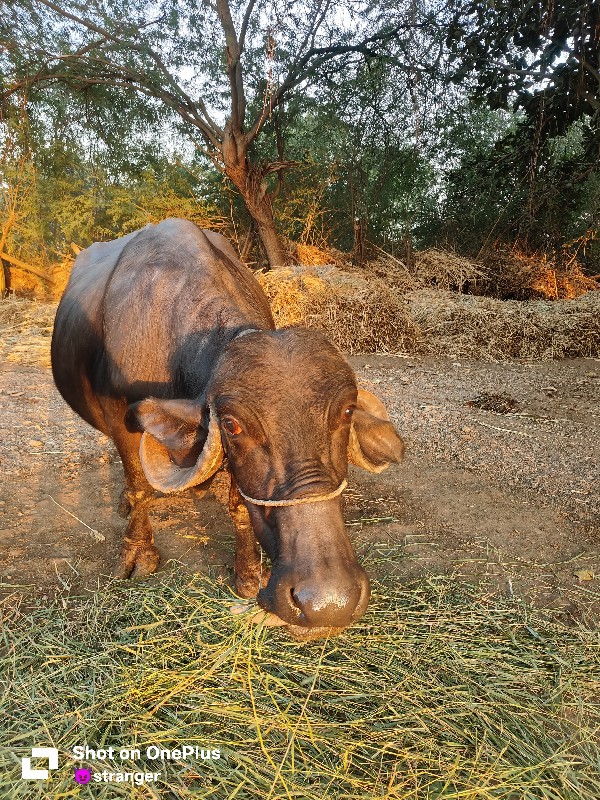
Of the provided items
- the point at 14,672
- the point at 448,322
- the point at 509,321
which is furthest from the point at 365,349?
→ the point at 14,672

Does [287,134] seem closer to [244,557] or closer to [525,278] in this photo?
[525,278]

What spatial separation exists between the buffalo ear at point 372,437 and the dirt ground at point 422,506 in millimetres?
1135

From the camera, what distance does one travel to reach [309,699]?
8.46ft

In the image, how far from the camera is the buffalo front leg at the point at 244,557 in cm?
346

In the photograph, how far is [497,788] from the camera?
7.10 feet

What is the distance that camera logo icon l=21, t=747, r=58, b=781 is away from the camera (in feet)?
7.06

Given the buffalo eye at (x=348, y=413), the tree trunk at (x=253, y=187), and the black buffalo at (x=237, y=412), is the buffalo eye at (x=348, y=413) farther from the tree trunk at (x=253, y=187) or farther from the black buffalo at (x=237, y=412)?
the tree trunk at (x=253, y=187)

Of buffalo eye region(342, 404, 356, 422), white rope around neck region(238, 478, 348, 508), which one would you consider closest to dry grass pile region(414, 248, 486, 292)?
buffalo eye region(342, 404, 356, 422)

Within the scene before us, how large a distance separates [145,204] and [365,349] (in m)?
9.96

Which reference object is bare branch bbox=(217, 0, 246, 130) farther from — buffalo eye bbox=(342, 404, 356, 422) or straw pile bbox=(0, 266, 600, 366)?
buffalo eye bbox=(342, 404, 356, 422)

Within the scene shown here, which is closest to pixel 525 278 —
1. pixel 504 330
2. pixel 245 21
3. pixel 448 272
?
pixel 448 272

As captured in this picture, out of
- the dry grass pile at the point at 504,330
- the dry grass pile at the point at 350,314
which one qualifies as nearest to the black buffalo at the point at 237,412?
the dry grass pile at the point at 350,314

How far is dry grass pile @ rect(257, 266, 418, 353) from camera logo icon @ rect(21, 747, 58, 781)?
917 centimetres

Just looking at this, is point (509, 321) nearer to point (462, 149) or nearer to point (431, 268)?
point (431, 268)
